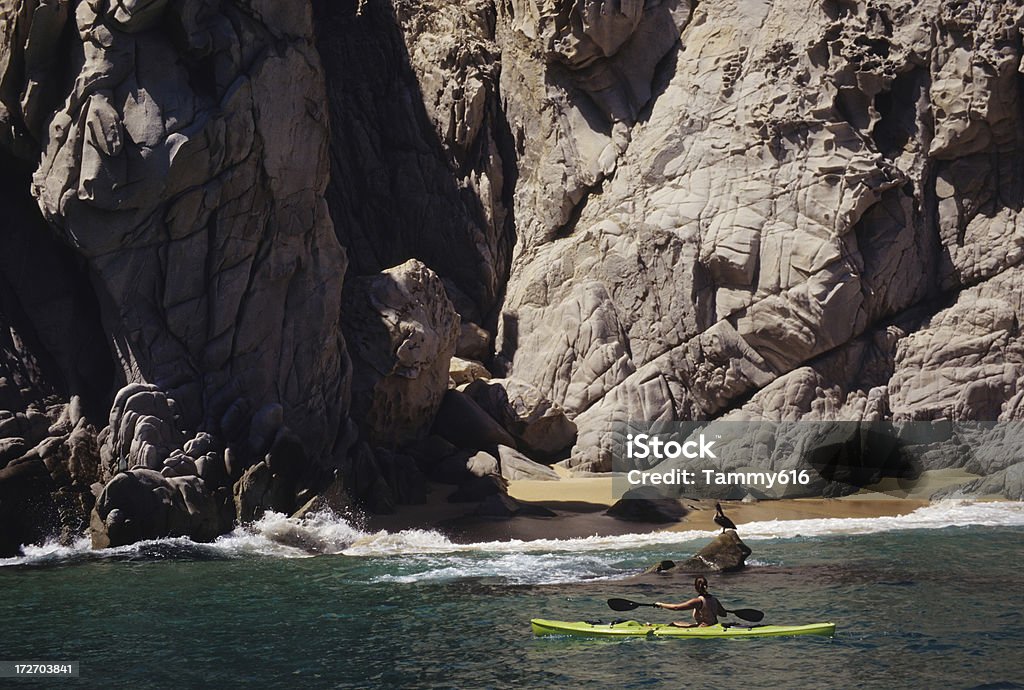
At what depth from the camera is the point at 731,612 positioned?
48.7 feet

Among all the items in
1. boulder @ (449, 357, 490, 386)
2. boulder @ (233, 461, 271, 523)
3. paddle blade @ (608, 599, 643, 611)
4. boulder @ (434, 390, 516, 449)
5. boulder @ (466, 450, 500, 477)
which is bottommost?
paddle blade @ (608, 599, 643, 611)

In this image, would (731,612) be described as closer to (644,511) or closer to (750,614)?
(750,614)

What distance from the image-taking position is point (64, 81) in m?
22.1

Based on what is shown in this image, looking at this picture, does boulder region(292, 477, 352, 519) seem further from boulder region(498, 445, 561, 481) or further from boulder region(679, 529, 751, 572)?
boulder region(679, 529, 751, 572)

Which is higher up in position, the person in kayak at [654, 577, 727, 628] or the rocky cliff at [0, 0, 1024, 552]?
the rocky cliff at [0, 0, 1024, 552]

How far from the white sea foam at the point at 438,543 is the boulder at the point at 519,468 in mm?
5302

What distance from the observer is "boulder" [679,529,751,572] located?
60.4 feet

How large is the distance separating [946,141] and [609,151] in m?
8.35

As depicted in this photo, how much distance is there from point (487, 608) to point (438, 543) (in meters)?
5.81

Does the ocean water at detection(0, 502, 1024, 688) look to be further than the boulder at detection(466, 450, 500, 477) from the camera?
No

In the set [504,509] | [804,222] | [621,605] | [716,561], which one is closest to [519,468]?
[504,509]

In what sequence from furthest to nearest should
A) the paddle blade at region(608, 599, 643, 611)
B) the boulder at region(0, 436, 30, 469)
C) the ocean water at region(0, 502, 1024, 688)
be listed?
1. the boulder at region(0, 436, 30, 469)
2. the paddle blade at region(608, 599, 643, 611)
3. the ocean water at region(0, 502, 1024, 688)

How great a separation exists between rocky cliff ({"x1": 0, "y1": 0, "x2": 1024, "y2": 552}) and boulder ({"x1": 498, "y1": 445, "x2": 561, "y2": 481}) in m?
0.53

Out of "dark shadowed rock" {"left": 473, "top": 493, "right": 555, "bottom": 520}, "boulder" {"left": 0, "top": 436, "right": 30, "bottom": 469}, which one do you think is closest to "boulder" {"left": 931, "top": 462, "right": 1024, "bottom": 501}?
"dark shadowed rock" {"left": 473, "top": 493, "right": 555, "bottom": 520}
